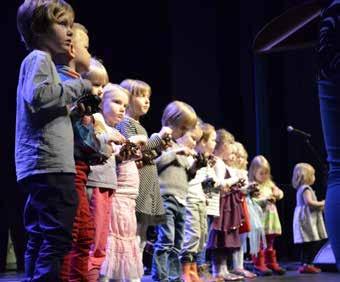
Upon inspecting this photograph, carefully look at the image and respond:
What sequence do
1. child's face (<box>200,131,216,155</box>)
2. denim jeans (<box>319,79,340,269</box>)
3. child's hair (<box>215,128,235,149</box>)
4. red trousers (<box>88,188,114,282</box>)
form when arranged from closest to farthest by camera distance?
denim jeans (<box>319,79,340,269</box>)
red trousers (<box>88,188,114,282</box>)
child's face (<box>200,131,216,155</box>)
child's hair (<box>215,128,235,149</box>)

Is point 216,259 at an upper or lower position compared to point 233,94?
lower

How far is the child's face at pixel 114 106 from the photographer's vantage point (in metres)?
3.06

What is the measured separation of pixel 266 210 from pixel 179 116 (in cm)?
196

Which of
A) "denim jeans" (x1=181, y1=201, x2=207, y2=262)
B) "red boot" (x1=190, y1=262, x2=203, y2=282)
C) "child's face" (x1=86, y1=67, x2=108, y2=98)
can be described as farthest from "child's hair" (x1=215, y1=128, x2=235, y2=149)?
"child's face" (x1=86, y1=67, x2=108, y2=98)

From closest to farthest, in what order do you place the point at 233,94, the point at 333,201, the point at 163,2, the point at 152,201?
the point at 333,201 < the point at 152,201 < the point at 163,2 < the point at 233,94

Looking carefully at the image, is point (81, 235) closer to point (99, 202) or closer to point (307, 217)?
point (99, 202)

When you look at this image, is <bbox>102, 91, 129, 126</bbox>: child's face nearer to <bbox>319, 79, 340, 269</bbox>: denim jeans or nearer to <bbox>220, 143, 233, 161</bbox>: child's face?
<bbox>319, 79, 340, 269</bbox>: denim jeans

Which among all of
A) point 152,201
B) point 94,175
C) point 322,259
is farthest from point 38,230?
point 322,259

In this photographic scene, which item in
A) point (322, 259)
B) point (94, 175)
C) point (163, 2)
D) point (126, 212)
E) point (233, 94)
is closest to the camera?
point (94, 175)

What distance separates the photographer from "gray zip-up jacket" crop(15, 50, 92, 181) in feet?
6.75

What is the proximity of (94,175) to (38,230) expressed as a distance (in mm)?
719

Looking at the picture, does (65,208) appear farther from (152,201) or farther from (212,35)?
(212,35)

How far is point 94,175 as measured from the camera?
280 cm

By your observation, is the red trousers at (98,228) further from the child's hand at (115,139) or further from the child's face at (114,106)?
the child's face at (114,106)
